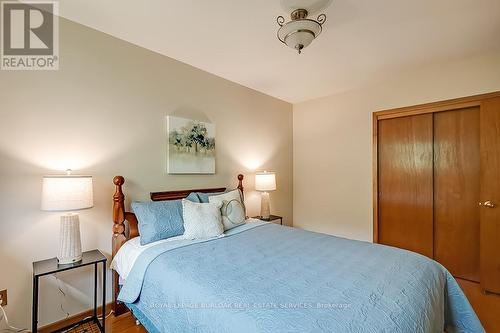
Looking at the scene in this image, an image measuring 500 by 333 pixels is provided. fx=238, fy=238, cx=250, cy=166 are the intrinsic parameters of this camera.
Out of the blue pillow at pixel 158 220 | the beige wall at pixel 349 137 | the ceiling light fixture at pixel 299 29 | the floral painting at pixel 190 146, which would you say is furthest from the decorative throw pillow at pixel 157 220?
the beige wall at pixel 349 137

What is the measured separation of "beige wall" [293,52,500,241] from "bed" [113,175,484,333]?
1647 mm

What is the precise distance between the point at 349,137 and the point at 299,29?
222 centimetres

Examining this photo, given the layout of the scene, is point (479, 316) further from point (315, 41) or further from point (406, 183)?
point (315, 41)

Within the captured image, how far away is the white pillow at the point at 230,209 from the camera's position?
241 centimetres

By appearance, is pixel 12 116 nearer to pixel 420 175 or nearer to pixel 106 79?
pixel 106 79

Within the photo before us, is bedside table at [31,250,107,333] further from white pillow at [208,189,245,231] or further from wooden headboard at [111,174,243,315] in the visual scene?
white pillow at [208,189,245,231]

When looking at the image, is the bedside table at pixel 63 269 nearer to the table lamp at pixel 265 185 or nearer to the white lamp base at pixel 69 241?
the white lamp base at pixel 69 241

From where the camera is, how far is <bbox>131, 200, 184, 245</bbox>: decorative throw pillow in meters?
1.98

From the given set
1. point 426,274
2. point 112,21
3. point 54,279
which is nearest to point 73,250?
point 54,279

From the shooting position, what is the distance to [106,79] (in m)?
2.16

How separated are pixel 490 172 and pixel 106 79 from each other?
3906mm

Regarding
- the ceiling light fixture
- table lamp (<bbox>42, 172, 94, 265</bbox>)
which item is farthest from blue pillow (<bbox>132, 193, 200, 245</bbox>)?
the ceiling light fixture

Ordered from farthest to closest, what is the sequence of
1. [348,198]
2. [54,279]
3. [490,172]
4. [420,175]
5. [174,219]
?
[348,198], [420,175], [490,172], [174,219], [54,279]

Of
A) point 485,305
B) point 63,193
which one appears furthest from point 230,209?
point 485,305
